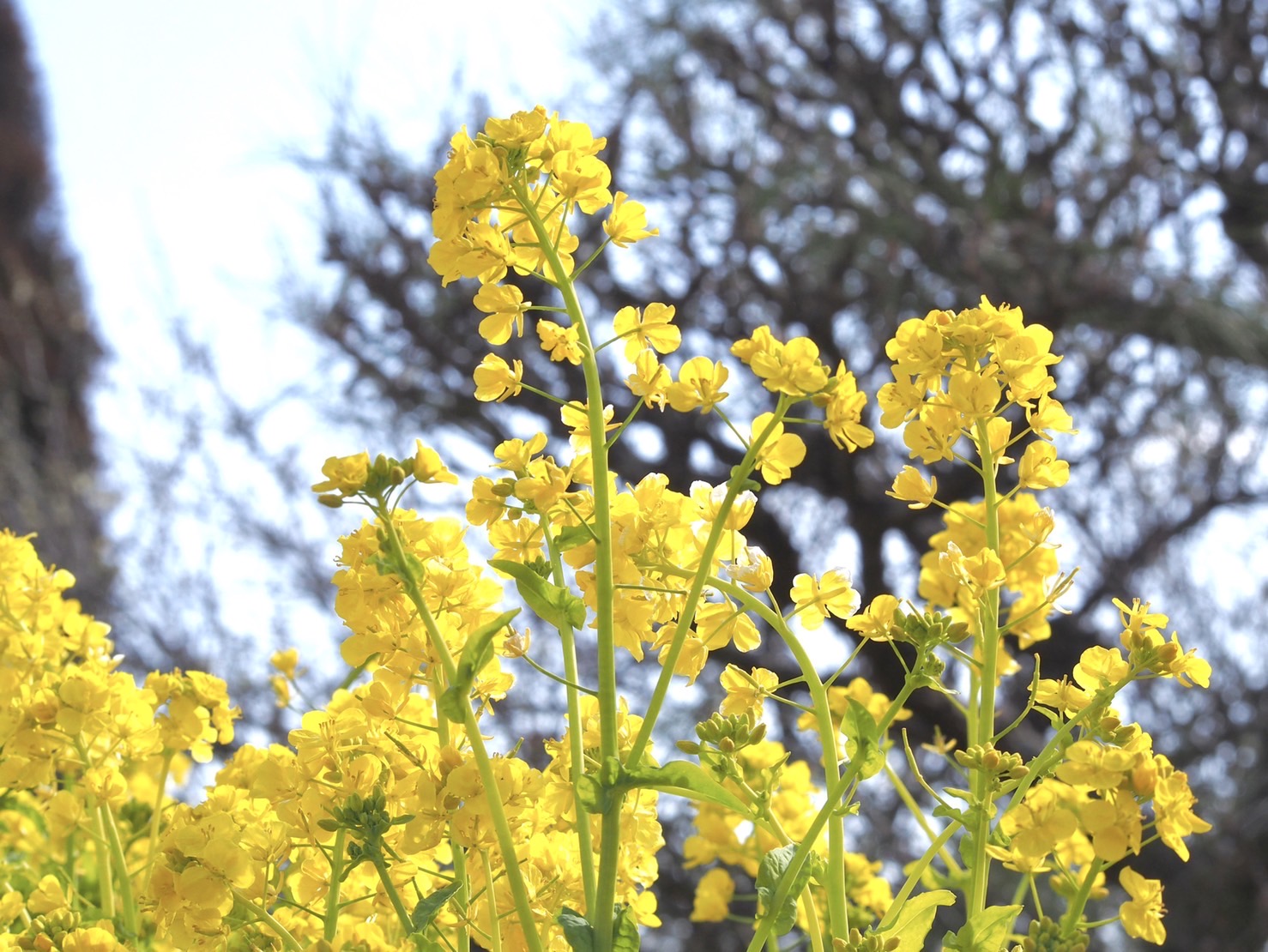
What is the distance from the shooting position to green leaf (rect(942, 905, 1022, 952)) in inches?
21.4

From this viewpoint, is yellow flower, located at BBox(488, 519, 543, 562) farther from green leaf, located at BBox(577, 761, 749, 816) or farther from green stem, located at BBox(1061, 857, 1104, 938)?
green stem, located at BBox(1061, 857, 1104, 938)

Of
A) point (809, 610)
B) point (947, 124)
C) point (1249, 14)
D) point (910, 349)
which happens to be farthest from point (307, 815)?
point (1249, 14)

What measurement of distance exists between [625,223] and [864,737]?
0.27m

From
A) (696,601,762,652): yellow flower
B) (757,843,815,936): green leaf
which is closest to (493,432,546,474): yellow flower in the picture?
(696,601,762,652): yellow flower

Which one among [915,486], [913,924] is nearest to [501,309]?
[915,486]

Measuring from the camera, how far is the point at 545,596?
523 millimetres

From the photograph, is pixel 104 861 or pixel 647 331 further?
pixel 104 861

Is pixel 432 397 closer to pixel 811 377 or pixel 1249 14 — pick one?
pixel 1249 14

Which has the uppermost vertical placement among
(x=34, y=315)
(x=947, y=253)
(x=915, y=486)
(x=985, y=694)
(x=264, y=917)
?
(x=34, y=315)

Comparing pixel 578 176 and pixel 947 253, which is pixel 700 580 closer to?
pixel 578 176

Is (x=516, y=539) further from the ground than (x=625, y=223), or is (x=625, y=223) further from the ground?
(x=625, y=223)

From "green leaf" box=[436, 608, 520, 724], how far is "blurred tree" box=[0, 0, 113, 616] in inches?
209

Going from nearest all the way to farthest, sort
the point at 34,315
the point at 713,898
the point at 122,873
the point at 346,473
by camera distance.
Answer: the point at 346,473
the point at 122,873
the point at 713,898
the point at 34,315

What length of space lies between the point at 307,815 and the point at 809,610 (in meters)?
0.25
